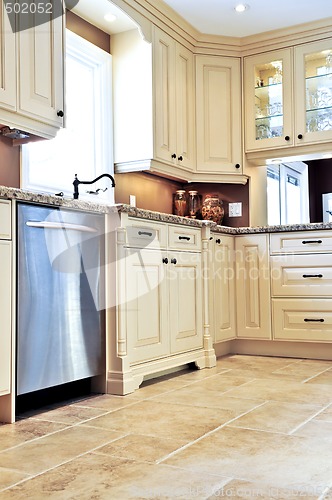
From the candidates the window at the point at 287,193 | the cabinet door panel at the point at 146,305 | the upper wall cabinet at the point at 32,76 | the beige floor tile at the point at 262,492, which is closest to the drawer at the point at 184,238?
the cabinet door panel at the point at 146,305

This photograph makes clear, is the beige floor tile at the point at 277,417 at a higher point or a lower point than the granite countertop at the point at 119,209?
lower

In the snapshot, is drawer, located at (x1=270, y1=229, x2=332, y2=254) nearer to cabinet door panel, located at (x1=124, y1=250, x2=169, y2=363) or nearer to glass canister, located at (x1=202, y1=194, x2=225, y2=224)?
glass canister, located at (x1=202, y1=194, x2=225, y2=224)

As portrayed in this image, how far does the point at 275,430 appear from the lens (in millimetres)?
2010

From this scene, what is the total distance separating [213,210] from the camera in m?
4.35

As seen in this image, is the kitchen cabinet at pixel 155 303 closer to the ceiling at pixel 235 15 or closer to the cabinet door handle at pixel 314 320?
the cabinet door handle at pixel 314 320

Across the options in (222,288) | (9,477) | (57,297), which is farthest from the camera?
(222,288)

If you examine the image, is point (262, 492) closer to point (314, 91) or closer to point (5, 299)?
point (5, 299)

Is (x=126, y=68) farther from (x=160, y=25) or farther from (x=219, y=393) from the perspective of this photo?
(x=219, y=393)

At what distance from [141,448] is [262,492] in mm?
515

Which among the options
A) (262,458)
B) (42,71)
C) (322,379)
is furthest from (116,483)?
(42,71)

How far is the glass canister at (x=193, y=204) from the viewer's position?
4383mm

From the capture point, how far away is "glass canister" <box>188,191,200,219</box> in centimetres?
438

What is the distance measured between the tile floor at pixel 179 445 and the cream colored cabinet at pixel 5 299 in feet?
0.66

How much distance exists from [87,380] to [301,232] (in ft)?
6.04
